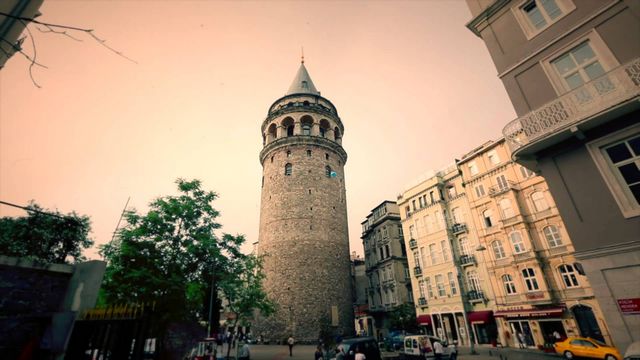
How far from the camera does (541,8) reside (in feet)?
32.8

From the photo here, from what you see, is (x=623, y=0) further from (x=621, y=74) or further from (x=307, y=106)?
(x=307, y=106)

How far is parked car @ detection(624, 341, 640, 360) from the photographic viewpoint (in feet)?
19.9

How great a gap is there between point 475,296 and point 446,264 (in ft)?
11.4

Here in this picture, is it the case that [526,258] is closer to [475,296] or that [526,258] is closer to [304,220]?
[475,296]

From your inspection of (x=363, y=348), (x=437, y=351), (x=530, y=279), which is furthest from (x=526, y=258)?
(x=363, y=348)

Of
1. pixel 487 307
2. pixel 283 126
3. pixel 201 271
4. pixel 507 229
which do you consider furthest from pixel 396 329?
pixel 283 126

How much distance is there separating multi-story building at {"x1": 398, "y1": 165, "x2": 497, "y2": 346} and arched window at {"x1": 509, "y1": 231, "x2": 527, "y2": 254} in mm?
3124

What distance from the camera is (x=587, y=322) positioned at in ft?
59.0

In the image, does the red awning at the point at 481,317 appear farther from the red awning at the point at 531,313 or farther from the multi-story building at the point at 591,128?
the multi-story building at the point at 591,128

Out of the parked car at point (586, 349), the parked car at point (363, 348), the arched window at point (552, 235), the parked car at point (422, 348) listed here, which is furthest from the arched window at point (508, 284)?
the parked car at point (363, 348)

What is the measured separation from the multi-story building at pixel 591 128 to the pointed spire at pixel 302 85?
3366 centimetres

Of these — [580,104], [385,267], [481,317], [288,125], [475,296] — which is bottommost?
[481,317]

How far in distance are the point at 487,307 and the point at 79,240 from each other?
3771 cm

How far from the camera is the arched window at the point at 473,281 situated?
2445 centimetres
